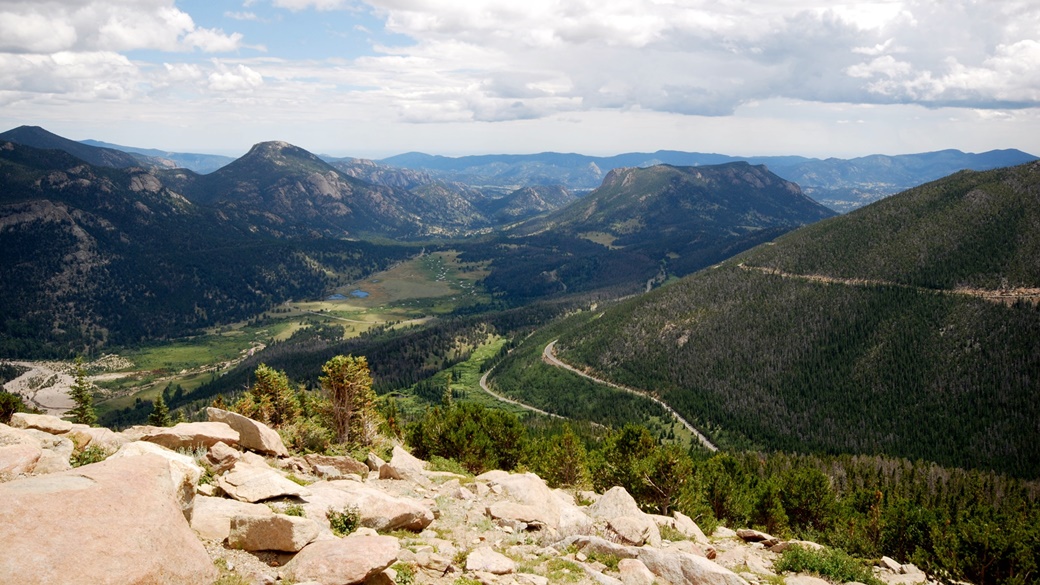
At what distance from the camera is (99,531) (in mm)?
16625

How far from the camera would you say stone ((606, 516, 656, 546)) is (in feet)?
109

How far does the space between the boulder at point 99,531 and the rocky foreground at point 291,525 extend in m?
0.04

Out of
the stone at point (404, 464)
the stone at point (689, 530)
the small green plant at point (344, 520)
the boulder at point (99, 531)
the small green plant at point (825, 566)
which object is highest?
the boulder at point (99, 531)

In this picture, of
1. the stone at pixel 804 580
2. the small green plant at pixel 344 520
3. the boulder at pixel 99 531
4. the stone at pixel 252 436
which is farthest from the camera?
the stone at pixel 252 436

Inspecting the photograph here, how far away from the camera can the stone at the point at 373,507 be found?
91.1ft

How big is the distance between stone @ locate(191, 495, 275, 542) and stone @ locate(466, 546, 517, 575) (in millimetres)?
8926

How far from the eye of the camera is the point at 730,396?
197000 mm

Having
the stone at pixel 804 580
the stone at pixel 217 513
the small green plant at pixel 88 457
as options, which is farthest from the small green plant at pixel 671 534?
the small green plant at pixel 88 457

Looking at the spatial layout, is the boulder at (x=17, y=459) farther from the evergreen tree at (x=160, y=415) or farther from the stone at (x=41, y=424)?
the evergreen tree at (x=160, y=415)

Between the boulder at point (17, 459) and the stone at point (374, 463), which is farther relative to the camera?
the stone at point (374, 463)

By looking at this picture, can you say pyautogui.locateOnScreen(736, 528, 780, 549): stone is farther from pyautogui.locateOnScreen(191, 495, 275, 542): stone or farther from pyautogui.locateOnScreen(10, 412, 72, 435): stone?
pyautogui.locateOnScreen(10, 412, 72, 435): stone

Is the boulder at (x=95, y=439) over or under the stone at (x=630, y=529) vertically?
over

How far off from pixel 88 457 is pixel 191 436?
279 inches

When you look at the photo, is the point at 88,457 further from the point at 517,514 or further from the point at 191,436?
the point at 517,514
